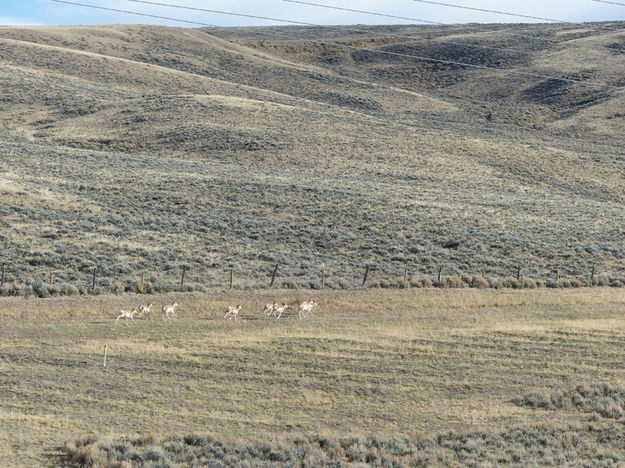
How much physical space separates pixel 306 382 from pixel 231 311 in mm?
6628

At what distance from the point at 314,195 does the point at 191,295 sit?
898 inches

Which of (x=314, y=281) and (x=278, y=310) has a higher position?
(x=278, y=310)

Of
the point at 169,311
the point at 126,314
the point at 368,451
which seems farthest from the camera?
the point at 169,311

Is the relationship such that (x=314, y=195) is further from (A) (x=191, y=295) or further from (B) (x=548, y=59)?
(B) (x=548, y=59)

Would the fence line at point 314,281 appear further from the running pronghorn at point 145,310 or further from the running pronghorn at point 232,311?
the running pronghorn at point 232,311

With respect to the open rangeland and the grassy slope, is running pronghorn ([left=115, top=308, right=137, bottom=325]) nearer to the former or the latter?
the open rangeland

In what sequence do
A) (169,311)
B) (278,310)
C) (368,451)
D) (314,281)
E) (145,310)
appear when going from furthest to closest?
(314,281) < (278,310) < (169,311) < (145,310) < (368,451)

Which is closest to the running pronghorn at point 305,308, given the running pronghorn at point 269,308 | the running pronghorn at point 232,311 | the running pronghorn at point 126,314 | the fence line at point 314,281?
the running pronghorn at point 269,308

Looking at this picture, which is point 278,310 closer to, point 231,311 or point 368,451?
point 231,311

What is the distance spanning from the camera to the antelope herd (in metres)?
24.4

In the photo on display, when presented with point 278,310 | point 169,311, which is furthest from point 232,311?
point 169,311

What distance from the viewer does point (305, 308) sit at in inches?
1022

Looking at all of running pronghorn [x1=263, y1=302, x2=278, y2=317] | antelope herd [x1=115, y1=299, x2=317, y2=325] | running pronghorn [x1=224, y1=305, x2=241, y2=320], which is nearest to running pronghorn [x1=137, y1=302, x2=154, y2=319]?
antelope herd [x1=115, y1=299, x2=317, y2=325]

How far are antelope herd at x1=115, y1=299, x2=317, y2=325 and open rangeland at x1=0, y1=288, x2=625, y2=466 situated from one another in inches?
13.5
